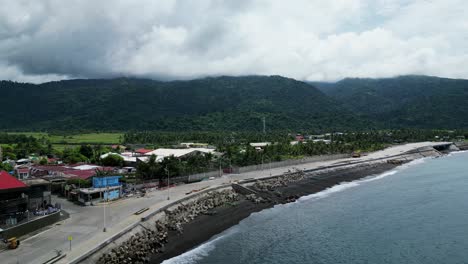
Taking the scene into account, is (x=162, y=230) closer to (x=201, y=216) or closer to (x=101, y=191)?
(x=201, y=216)

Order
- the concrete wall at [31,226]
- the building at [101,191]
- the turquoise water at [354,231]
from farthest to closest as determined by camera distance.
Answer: the building at [101,191] → the turquoise water at [354,231] → the concrete wall at [31,226]

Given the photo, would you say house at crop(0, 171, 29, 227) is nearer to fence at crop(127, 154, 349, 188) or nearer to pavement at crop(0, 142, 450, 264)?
pavement at crop(0, 142, 450, 264)

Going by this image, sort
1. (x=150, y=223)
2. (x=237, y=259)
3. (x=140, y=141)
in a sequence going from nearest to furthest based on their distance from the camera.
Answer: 1. (x=237, y=259)
2. (x=150, y=223)
3. (x=140, y=141)

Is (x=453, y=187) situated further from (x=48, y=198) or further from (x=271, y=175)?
(x=48, y=198)

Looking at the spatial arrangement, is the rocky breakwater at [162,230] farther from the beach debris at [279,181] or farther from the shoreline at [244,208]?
the beach debris at [279,181]

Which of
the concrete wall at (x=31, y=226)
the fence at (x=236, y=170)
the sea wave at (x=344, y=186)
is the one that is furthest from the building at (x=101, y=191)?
the sea wave at (x=344, y=186)

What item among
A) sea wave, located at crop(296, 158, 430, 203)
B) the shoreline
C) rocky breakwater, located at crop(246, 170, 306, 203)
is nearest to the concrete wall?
the shoreline

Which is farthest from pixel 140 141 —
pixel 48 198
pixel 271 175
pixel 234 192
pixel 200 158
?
pixel 48 198
